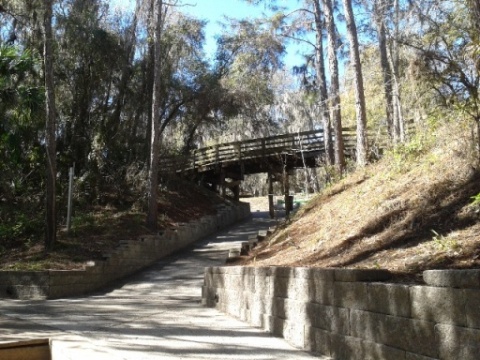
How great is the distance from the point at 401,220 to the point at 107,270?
9.68m

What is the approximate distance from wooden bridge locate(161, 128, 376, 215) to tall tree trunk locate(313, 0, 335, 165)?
1213mm

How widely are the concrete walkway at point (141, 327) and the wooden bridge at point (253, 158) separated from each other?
1158 cm

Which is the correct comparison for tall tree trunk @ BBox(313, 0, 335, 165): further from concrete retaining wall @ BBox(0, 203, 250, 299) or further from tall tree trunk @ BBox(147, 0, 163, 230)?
tall tree trunk @ BBox(147, 0, 163, 230)

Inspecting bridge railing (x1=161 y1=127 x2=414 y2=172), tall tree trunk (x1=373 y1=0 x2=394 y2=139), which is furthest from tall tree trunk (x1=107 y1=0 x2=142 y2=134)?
tall tree trunk (x1=373 y1=0 x2=394 y2=139)

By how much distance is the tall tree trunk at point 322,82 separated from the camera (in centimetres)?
2281

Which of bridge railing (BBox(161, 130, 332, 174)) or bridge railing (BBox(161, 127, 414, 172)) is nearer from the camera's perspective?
bridge railing (BBox(161, 127, 414, 172))

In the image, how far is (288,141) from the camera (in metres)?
26.0

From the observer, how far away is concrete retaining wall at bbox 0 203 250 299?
12891mm

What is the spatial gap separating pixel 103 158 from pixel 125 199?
7.49 ft

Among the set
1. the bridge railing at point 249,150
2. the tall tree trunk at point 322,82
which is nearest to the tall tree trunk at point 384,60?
the tall tree trunk at point 322,82

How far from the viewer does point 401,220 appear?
320 inches

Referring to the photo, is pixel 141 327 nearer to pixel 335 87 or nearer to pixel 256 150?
pixel 335 87

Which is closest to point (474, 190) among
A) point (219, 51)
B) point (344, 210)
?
point (344, 210)

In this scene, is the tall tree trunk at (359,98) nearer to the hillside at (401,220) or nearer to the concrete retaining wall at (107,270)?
the hillside at (401,220)
